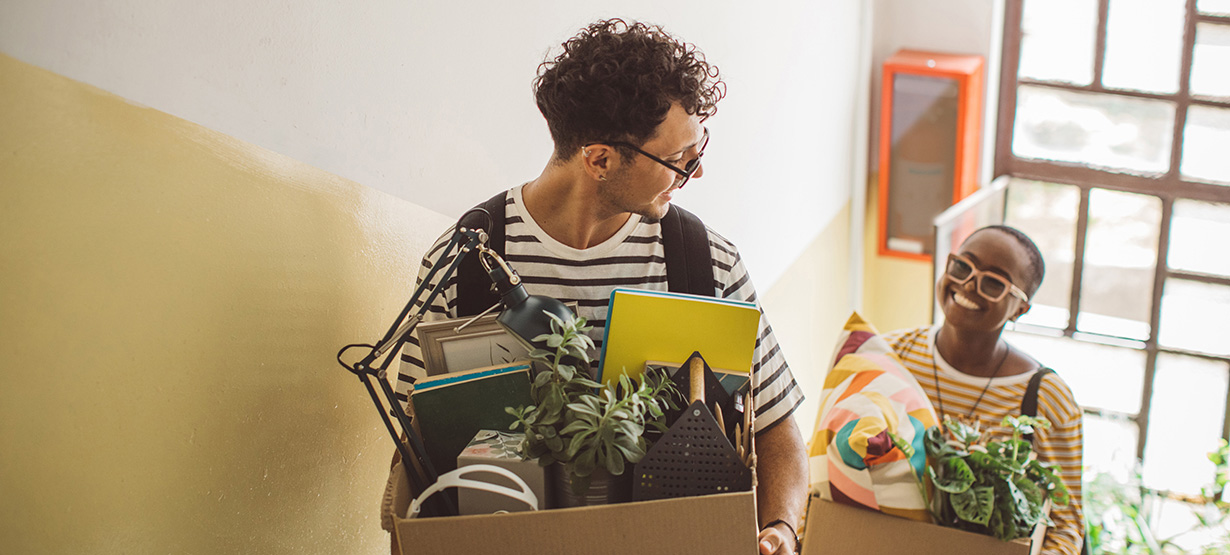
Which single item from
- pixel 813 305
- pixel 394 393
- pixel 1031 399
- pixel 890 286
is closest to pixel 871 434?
pixel 1031 399

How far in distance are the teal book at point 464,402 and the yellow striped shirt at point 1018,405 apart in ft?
3.85

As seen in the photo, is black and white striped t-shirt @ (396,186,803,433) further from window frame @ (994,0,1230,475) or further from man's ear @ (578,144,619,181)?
window frame @ (994,0,1230,475)

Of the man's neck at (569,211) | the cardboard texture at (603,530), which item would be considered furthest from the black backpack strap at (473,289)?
the cardboard texture at (603,530)

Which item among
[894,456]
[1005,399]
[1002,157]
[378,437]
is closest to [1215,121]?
[1002,157]

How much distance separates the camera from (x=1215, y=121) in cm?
392

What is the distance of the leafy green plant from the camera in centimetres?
162

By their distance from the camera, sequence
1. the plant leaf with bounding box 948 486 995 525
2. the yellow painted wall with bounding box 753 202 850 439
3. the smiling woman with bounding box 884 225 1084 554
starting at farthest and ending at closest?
the yellow painted wall with bounding box 753 202 850 439
the smiling woman with bounding box 884 225 1084 554
the plant leaf with bounding box 948 486 995 525

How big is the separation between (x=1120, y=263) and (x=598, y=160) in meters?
3.63

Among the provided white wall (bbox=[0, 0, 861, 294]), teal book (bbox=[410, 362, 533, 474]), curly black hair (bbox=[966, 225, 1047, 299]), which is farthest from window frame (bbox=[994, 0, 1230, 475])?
teal book (bbox=[410, 362, 533, 474])

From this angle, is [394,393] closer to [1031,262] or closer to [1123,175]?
[1031,262]

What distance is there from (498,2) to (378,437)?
80cm

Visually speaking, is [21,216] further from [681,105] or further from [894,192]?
[894,192]

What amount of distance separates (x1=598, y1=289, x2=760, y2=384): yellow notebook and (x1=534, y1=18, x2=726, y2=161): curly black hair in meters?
0.24

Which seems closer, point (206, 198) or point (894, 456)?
point (206, 198)
